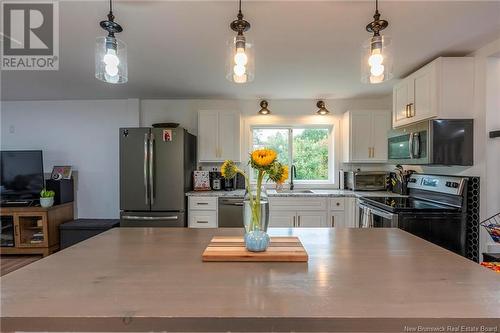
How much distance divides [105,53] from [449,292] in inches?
66.5

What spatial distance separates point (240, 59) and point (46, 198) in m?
3.79

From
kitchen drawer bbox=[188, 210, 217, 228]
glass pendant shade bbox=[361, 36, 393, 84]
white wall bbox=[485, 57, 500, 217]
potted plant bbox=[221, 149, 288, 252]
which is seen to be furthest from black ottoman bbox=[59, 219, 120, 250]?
white wall bbox=[485, 57, 500, 217]

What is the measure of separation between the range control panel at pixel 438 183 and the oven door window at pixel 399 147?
36cm

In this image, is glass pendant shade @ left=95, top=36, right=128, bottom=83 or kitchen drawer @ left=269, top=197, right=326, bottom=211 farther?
kitchen drawer @ left=269, top=197, right=326, bottom=211

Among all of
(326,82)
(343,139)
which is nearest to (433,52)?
(326,82)

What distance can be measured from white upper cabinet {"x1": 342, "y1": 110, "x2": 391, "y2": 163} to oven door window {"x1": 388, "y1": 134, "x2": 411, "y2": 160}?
23.3 inches

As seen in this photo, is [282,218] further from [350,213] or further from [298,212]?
[350,213]

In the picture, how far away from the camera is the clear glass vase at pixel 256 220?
1.24m

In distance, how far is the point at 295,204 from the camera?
3.60 m

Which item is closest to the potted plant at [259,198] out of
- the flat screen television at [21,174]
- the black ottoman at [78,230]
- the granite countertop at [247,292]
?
the granite countertop at [247,292]

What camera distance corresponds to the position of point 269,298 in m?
0.85

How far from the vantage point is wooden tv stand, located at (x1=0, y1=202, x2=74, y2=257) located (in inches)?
148

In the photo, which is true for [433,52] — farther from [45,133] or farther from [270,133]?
[45,133]

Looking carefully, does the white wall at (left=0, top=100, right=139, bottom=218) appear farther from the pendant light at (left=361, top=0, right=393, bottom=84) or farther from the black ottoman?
the pendant light at (left=361, top=0, right=393, bottom=84)
